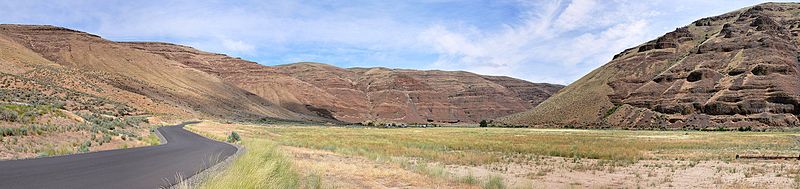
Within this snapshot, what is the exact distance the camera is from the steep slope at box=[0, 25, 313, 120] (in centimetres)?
9212

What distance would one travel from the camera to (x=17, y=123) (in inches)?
986

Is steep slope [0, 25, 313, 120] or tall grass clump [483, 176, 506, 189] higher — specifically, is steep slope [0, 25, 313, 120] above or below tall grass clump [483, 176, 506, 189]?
above

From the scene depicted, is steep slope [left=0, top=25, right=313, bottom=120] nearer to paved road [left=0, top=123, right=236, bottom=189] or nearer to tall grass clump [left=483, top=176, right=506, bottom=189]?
paved road [left=0, top=123, right=236, bottom=189]

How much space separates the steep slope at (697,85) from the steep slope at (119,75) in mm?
72540

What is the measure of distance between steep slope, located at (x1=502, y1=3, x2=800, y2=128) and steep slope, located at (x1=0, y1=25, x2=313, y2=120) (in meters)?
72.5

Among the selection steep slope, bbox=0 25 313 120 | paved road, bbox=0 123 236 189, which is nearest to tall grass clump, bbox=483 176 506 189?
paved road, bbox=0 123 236 189

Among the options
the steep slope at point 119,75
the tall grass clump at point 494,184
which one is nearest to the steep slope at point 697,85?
the steep slope at point 119,75

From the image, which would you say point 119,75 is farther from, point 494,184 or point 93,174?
point 494,184

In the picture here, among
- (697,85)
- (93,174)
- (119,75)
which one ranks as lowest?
(93,174)

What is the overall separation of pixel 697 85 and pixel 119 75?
11957cm

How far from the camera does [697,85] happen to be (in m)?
118

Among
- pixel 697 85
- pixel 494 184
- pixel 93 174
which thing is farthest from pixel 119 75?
pixel 697 85

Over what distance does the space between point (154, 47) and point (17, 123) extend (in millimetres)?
179056

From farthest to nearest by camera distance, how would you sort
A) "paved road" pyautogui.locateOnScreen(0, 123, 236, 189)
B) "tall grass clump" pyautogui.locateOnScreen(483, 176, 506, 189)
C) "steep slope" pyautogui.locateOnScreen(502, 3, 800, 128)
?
"steep slope" pyautogui.locateOnScreen(502, 3, 800, 128), "tall grass clump" pyautogui.locateOnScreen(483, 176, 506, 189), "paved road" pyautogui.locateOnScreen(0, 123, 236, 189)
